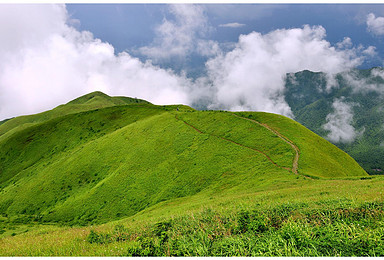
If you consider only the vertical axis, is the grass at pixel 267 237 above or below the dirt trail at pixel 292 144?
below

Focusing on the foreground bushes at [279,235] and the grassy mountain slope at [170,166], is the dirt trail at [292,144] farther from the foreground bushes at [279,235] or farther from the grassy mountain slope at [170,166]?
the foreground bushes at [279,235]

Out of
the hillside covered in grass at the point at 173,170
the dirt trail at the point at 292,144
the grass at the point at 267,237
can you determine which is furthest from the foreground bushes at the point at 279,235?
the dirt trail at the point at 292,144

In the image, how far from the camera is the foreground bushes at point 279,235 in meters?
6.93

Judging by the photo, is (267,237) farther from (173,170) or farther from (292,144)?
(292,144)

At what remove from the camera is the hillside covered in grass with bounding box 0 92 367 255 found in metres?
32.5

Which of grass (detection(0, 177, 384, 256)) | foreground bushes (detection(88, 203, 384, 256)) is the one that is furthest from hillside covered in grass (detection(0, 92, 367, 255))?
foreground bushes (detection(88, 203, 384, 256))

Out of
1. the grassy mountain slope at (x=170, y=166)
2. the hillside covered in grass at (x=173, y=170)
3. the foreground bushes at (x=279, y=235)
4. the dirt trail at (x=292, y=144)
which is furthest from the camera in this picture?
the grassy mountain slope at (x=170, y=166)

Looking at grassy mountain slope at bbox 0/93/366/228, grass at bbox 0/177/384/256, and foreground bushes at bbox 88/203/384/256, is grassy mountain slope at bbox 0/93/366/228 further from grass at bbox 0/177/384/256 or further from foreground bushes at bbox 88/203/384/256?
foreground bushes at bbox 88/203/384/256

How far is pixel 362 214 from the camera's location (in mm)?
9219

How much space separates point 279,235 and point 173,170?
1396 inches

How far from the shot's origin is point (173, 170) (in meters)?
42.4

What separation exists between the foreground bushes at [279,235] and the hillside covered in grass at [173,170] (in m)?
14.1

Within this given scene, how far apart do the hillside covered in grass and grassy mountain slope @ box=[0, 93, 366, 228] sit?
20 cm

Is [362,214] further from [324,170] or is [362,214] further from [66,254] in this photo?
[324,170]
